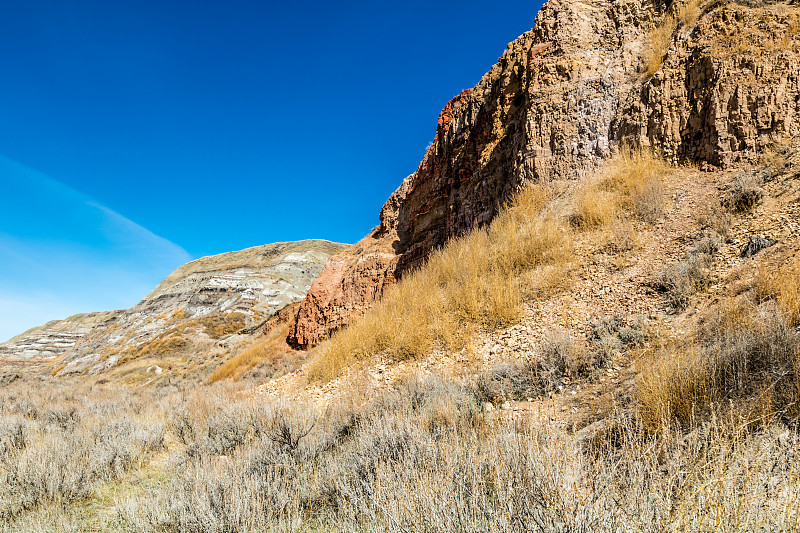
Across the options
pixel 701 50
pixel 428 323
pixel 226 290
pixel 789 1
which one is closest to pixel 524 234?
pixel 428 323

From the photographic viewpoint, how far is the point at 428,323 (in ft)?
22.5

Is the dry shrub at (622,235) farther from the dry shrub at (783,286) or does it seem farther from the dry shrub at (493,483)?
the dry shrub at (493,483)

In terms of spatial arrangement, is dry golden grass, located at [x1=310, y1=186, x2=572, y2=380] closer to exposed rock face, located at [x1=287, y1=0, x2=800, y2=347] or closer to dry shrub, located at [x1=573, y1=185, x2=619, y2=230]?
dry shrub, located at [x1=573, y1=185, x2=619, y2=230]

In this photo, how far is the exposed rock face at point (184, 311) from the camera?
2784 centimetres

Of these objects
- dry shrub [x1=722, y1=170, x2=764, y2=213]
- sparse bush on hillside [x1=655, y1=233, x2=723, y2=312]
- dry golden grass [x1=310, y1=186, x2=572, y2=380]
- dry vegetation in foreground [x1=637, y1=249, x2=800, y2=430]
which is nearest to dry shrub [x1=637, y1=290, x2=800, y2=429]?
dry vegetation in foreground [x1=637, y1=249, x2=800, y2=430]

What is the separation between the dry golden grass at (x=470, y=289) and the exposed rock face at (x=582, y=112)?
1.82 metres

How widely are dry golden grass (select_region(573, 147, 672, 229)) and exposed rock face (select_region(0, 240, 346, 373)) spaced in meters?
21.9

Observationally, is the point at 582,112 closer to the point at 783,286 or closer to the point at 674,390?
the point at 783,286

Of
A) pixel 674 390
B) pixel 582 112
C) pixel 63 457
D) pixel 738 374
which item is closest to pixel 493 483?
pixel 674 390

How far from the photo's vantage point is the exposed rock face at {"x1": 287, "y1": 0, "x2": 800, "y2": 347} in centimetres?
702

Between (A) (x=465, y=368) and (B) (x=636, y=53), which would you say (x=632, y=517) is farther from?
(B) (x=636, y=53)

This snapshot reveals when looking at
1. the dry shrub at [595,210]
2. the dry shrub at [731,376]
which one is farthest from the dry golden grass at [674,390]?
the dry shrub at [595,210]

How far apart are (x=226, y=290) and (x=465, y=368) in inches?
1280

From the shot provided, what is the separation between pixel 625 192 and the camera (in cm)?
735
